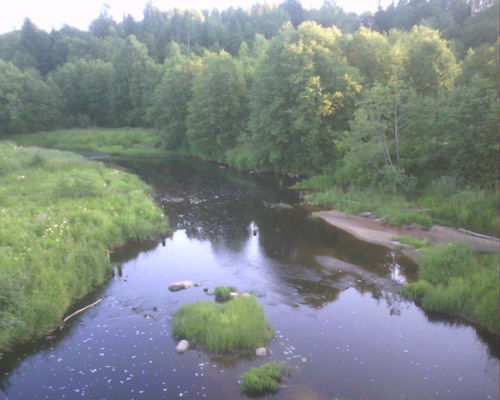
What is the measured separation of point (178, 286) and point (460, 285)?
9667 mm

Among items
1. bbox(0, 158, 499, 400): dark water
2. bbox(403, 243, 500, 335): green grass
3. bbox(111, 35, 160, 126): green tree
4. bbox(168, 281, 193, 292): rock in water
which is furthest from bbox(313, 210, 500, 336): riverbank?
bbox(111, 35, 160, 126): green tree

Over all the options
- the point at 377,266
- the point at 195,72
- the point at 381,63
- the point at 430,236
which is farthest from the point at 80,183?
the point at 195,72

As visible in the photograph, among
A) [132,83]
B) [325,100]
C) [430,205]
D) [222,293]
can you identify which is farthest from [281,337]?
[132,83]

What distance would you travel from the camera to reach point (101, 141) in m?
64.4

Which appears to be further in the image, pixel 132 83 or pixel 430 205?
pixel 132 83

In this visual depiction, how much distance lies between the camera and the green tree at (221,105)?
4931 centimetres

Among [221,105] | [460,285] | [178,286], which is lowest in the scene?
[178,286]

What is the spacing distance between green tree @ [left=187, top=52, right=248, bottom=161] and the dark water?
3016 cm

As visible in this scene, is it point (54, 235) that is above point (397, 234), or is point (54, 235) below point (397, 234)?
above

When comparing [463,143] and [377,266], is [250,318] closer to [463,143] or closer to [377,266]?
[377,266]

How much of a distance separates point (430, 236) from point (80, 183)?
60.4 ft

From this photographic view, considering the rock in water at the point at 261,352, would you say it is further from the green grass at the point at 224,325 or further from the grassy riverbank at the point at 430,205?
the grassy riverbank at the point at 430,205

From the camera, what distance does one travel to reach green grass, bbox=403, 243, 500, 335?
12859mm

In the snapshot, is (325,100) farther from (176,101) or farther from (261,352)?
(176,101)
